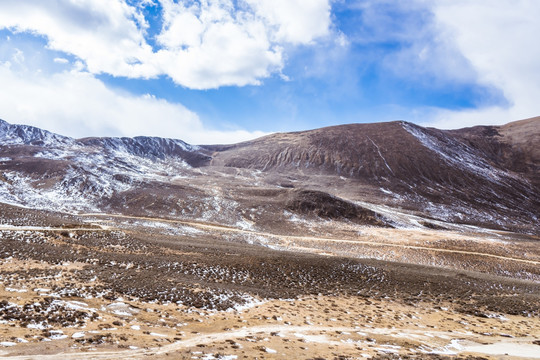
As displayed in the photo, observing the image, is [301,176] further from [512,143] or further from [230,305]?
[512,143]

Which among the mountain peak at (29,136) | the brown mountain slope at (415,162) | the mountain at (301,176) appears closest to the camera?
the mountain at (301,176)

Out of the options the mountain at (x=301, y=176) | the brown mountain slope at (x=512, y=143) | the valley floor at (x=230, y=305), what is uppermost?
the brown mountain slope at (x=512, y=143)

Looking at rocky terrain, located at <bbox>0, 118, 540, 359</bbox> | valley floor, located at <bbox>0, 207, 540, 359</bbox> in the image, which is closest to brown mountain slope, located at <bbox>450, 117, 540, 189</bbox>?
rocky terrain, located at <bbox>0, 118, 540, 359</bbox>

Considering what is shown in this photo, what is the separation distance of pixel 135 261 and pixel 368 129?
165508 millimetres

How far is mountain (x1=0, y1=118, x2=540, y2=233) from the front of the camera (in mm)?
69562

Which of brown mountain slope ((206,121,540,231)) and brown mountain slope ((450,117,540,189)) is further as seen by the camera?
brown mountain slope ((450,117,540,189))

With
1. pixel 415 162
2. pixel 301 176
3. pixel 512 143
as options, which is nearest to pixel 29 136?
pixel 301 176

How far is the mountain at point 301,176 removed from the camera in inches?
2739

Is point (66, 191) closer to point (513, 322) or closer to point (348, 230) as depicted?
point (348, 230)

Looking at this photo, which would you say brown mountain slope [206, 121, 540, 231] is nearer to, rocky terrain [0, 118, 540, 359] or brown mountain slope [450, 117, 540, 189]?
brown mountain slope [450, 117, 540, 189]

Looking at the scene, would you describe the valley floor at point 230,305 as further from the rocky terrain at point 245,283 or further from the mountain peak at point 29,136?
the mountain peak at point 29,136

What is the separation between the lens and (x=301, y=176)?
135875 millimetres

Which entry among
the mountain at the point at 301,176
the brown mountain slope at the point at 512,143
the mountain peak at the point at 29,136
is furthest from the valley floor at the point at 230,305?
the brown mountain slope at the point at 512,143

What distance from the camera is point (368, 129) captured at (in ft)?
557
